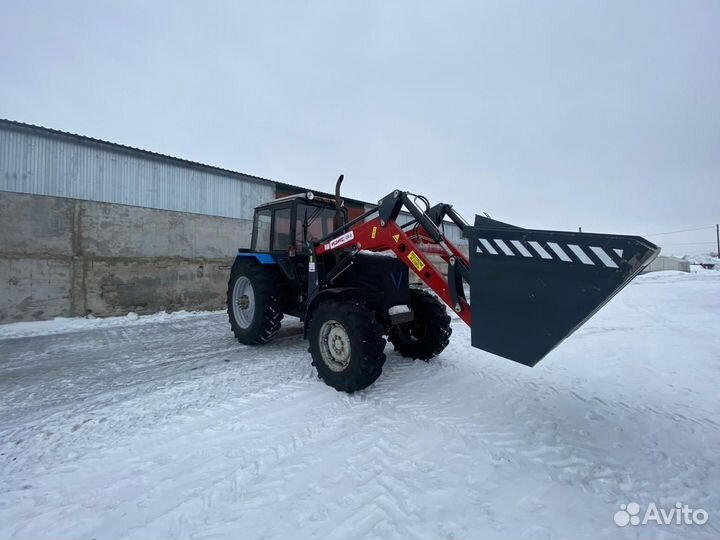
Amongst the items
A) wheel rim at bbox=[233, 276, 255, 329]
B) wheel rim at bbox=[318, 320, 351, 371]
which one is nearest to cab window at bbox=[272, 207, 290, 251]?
wheel rim at bbox=[233, 276, 255, 329]

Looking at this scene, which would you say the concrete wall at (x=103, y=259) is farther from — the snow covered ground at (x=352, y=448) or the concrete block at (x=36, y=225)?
the snow covered ground at (x=352, y=448)

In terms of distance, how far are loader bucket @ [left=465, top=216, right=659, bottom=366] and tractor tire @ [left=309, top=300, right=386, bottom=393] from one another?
0.99 meters

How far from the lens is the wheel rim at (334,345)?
3.49 metres

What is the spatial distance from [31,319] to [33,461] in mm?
6900

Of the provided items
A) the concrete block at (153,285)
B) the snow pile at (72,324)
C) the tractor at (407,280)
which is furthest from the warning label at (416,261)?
the concrete block at (153,285)

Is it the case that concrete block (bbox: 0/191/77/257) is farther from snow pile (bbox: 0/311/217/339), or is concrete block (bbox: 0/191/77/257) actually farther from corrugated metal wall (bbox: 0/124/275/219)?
snow pile (bbox: 0/311/217/339)

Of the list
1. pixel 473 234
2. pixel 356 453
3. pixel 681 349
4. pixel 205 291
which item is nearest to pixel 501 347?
pixel 473 234

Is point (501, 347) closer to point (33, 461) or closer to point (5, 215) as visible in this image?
point (33, 461)

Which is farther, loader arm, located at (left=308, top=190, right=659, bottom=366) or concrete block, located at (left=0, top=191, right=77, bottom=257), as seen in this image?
concrete block, located at (left=0, top=191, right=77, bottom=257)

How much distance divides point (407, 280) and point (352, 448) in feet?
7.55

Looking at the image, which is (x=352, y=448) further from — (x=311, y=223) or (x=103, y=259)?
(x=103, y=259)

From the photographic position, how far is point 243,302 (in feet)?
18.1

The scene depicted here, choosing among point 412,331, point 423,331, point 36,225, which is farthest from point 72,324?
point 423,331

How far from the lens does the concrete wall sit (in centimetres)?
713
